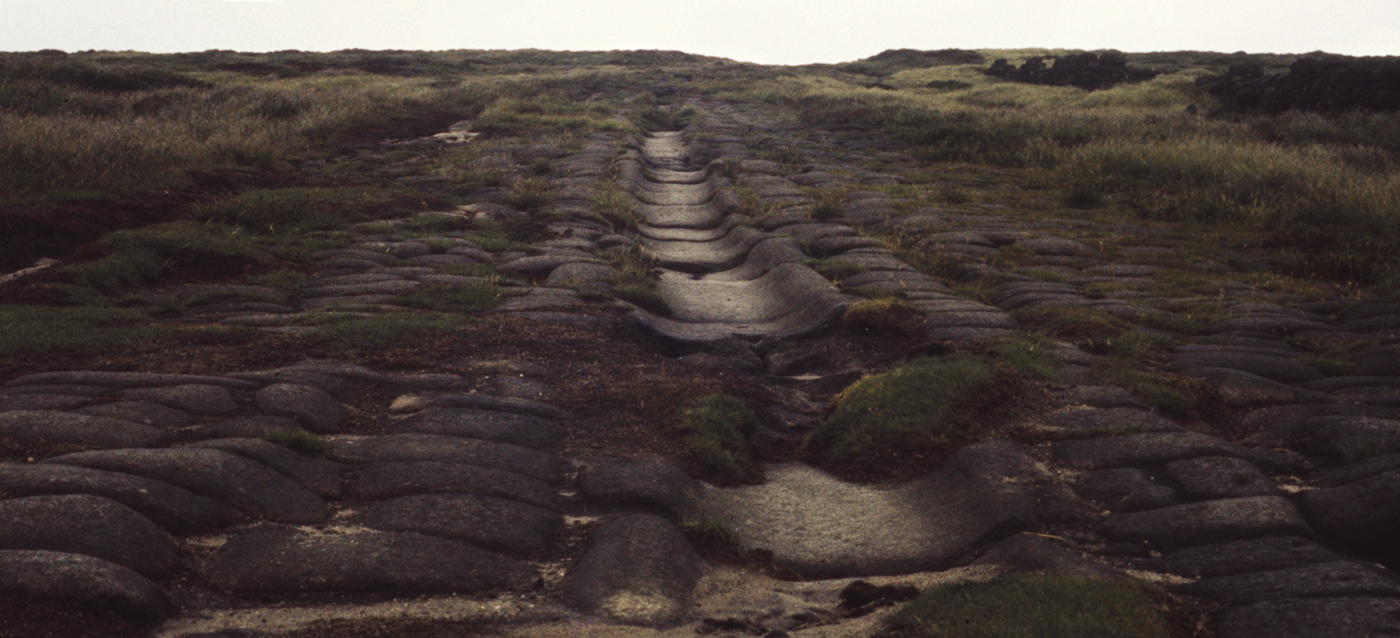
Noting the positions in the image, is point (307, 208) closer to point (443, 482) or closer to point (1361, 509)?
point (443, 482)

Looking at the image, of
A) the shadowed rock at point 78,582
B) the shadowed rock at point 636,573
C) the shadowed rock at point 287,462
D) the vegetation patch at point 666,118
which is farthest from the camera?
the vegetation patch at point 666,118

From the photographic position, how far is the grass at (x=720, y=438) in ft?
18.3

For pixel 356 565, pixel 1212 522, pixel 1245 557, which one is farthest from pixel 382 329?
pixel 1245 557

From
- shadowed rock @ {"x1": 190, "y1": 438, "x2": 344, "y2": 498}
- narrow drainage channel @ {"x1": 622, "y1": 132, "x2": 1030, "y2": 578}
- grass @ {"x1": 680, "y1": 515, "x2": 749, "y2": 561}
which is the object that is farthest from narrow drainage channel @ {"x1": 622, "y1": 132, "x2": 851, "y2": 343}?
shadowed rock @ {"x1": 190, "y1": 438, "x2": 344, "y2": 498}

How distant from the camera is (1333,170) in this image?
1266 centimetres

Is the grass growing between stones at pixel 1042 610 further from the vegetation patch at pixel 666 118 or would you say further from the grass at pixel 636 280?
the vegetation patch at pixel 666 118

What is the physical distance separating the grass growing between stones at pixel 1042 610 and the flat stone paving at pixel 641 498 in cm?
29

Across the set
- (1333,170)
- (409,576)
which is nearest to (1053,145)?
(1333,170)

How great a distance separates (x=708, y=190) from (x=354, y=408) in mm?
11867

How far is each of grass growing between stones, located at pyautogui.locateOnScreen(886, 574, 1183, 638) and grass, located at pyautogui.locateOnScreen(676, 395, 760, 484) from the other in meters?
1.97

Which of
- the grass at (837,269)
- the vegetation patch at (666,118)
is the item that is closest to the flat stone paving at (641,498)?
the grass at (837,269)

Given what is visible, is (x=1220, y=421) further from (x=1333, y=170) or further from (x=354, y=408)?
(x=1333, y=170)

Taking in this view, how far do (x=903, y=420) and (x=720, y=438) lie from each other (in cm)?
121

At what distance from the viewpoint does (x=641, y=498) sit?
4844 millimetres
